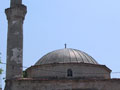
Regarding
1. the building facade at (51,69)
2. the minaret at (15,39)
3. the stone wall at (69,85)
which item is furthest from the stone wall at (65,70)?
the stone wall at (69,85)

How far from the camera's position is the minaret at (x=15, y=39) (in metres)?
18.5

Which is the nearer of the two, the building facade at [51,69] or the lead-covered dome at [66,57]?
the building facade at [51,69]

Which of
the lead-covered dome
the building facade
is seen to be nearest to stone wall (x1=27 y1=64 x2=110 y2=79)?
the building facade

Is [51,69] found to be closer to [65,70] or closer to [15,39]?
[65,70]

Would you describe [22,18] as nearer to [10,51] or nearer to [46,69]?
[10,51]

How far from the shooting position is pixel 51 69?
20000 mm

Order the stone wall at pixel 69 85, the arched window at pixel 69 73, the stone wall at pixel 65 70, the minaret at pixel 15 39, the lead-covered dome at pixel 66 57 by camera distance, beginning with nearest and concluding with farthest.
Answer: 1. the stone wall at pixel 69 85
2. the minaret at pixel 15 39
3. the stone wall at pixel 65 70
4. the arched window at pixel 69 73
5. the lead-covered dome at pixel 66 57

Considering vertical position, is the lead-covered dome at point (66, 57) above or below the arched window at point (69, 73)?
above

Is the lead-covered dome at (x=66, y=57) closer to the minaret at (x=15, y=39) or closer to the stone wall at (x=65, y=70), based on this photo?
the stone wall at (x=65, y=70)

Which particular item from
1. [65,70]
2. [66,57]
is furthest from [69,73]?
[66,57]

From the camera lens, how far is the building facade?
17438 mm

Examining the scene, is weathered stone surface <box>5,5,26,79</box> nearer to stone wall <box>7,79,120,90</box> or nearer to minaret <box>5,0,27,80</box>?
minaret <box>5,0,27,80</box>

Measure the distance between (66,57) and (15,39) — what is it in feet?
12.6

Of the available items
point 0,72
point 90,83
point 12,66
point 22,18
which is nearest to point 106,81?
point 90,83
